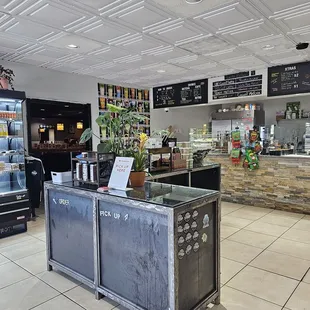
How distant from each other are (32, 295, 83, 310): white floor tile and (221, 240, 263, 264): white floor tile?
178 centimetres

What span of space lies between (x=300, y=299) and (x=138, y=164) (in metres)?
1.86

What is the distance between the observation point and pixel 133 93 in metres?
7.05

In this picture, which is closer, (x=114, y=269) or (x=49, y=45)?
(x=114, y=269)

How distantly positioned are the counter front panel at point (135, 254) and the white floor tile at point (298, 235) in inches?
101

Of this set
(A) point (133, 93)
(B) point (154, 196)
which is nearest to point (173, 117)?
(A) point (133, 93)

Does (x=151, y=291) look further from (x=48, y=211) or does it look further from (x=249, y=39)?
(x=249, y=39)

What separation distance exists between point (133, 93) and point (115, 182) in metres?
4.87

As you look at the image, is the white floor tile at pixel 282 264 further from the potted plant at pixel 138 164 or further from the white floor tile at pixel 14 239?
the white floor tile at pixel 14 239

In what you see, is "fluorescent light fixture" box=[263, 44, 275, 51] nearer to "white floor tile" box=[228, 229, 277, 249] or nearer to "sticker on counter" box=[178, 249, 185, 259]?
"white floor tile" box=[228, 229, 277, 249]

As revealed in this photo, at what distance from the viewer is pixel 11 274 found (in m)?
2.93

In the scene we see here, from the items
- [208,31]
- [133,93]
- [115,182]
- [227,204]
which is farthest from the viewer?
[133,93]

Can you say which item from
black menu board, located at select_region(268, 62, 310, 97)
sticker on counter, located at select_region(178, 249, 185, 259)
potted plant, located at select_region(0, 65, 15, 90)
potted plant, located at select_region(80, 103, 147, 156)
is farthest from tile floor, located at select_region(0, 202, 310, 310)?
black menu board, located at select_region(268, 62, 310, 97)

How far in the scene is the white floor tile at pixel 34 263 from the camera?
3035 mm

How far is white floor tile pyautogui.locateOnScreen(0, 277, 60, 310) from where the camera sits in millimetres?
2377
